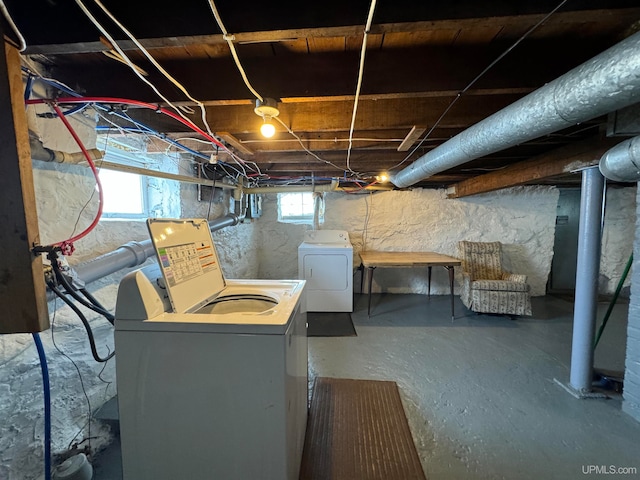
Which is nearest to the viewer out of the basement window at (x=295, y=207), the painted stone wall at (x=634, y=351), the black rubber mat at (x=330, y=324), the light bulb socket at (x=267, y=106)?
the light bulb socket at (x=267, y=106)

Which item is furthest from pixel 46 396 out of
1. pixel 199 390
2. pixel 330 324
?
pixel 330 324

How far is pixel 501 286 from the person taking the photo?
296 cm

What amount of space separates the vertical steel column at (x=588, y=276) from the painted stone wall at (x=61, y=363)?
301cm

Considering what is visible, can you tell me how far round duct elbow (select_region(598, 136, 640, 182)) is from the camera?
129cm

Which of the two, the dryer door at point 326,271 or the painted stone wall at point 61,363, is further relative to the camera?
the dryer door at point 326,271

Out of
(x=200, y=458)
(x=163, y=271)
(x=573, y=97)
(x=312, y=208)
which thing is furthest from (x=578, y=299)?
(x=312, y=208)

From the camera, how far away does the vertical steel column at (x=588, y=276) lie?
170cm

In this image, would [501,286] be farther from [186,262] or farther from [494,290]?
[186,262]

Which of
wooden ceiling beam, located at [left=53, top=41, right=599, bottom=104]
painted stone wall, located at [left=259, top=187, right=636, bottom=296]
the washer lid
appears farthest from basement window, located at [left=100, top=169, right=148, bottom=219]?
painted stone wall, located at [left=259, top=187, right=636, bottom=296]

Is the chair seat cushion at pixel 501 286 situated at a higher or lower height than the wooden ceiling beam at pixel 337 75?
lower

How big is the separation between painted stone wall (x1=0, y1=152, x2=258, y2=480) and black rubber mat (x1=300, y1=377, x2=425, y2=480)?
1180 mm

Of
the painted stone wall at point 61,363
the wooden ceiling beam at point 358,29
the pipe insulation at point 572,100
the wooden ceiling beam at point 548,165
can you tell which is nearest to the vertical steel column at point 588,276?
the wooden ceiling beam at point 548,165

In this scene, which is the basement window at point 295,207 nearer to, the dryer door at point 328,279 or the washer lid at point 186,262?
the dryer door at point 328,279

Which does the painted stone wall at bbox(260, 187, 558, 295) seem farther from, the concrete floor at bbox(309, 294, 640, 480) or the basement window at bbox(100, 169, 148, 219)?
the basement window at bbox(100, 169, 148, 219)
